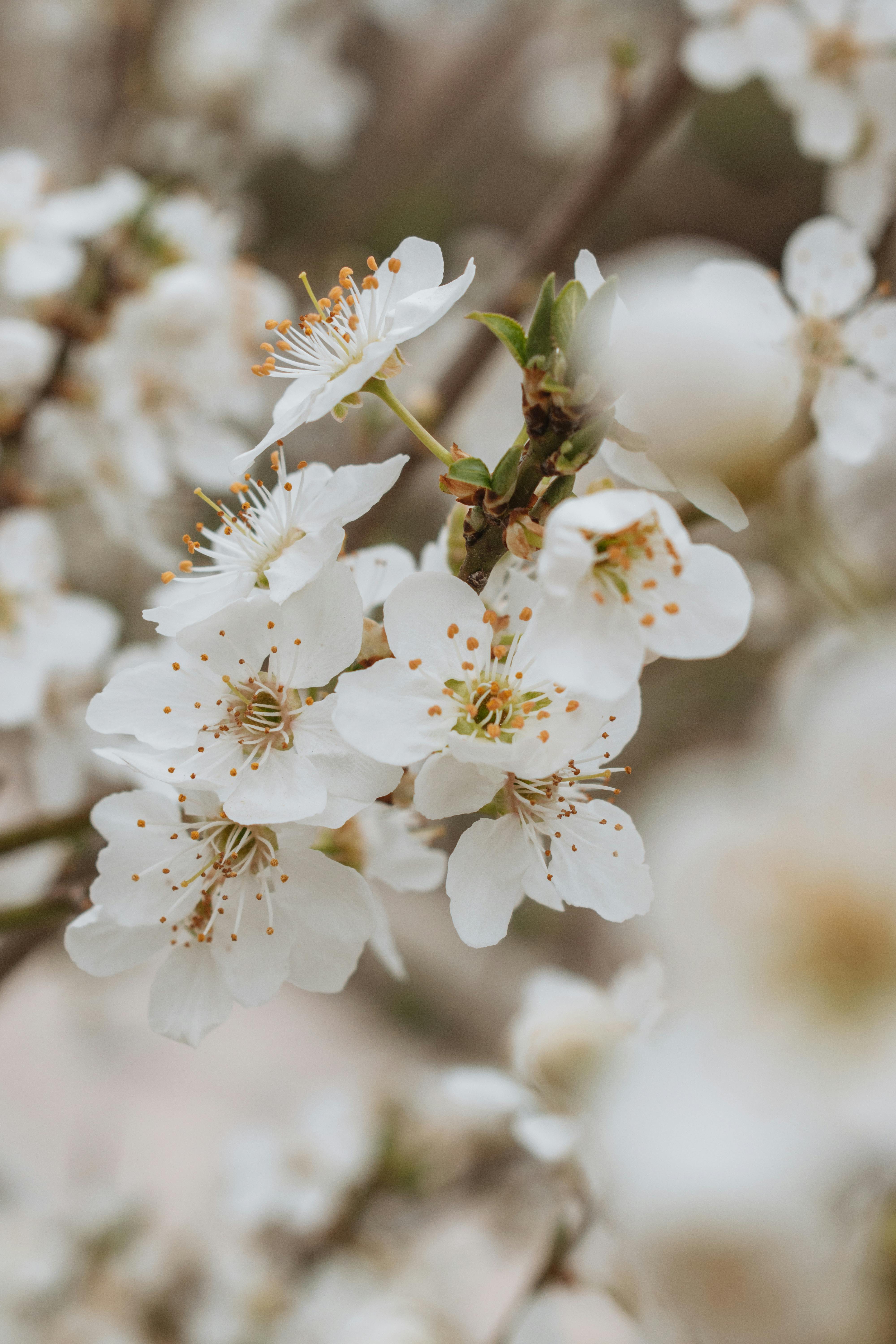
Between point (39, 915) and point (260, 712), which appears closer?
point (260, 712)

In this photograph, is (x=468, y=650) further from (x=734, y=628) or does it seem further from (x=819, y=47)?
(x=819, y=47)

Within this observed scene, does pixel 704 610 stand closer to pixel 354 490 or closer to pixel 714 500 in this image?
pixel 714 500

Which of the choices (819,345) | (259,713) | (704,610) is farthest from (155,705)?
(819,345)

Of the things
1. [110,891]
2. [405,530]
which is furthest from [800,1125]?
[405,530]

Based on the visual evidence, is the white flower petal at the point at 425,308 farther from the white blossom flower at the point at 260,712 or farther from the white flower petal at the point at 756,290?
the white flower petal at the point at 756,290

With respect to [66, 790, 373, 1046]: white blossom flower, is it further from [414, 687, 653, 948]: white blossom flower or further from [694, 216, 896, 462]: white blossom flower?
[694, 216, 896, 462]: white blossom flower

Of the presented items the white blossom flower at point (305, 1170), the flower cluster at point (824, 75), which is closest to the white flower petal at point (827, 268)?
the flower cluster at point (824, 75)

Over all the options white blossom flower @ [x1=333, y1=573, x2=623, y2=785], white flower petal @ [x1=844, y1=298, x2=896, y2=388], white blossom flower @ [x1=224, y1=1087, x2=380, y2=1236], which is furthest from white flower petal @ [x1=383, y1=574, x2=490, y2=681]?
white blossom flower @ [x1=224, y1=1087, x2=380, y2=1236]
